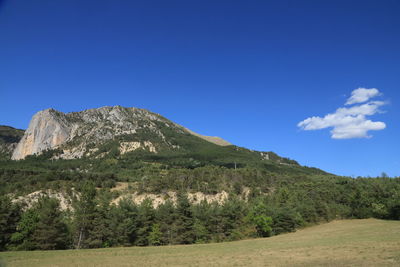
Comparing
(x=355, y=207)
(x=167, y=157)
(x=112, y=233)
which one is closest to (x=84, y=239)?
(x=112, y=233)

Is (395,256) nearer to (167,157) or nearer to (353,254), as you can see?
(353,254)

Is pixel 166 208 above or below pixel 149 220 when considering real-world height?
above

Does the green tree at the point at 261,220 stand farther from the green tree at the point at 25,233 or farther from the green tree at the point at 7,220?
the green tree at the point at 7,220

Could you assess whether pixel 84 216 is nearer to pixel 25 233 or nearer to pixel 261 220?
pixel 25 233

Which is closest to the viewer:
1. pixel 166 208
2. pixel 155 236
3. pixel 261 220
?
pixel 155 236

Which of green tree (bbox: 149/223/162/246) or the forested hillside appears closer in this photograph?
the forested hillside

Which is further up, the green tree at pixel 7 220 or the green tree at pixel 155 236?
the green tree at pixel 7 220

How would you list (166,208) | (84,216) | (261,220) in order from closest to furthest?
(84,216) < (166,208) < (261,220)

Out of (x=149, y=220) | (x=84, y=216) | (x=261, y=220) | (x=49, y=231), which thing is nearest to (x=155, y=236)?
(x=149, y=220)

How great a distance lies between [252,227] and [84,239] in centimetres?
3473

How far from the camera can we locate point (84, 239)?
159 ft

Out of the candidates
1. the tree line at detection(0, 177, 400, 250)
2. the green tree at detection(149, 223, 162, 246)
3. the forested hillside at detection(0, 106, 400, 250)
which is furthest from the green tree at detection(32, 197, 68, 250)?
the green tree at detection(149, 223, 162, 246)

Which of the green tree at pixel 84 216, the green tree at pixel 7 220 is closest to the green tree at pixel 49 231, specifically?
the green tree at pixel 84 216

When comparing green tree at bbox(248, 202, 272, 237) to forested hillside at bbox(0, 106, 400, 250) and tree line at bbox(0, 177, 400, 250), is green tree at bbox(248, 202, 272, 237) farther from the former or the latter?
forested hillside at bbox(0, 106, 400, 250)
